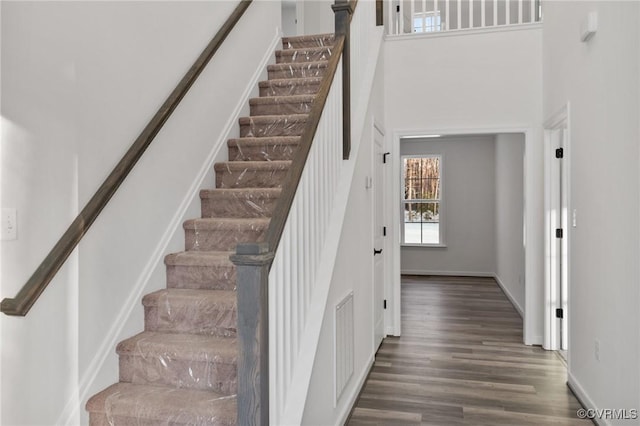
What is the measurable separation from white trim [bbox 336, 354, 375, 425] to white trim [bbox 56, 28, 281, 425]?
1.37 m

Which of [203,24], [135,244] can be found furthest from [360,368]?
[203,24]

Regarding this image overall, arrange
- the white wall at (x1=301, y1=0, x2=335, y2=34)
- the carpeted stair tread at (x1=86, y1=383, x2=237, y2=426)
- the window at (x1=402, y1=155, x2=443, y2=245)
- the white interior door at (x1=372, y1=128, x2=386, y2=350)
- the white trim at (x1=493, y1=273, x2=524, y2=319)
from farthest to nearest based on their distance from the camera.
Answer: the window at (x1=402, y1=155, x2=443, y2=245) → the white wall at (x1=301, y1=0, x2=335, y2=34) → the white trim at (x1=493, y1=273, x2=524, y2=319) → the white interior door at (x1=372, y1=128, x2=386, y2=350) → the carpeted stair tread at (x1=86, y1=383, x2=237, y2=426)

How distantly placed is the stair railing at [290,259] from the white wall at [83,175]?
3.01ft

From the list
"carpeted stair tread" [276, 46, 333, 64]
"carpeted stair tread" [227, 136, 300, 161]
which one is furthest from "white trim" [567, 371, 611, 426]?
"carpeted stair tread" [276, 46, 333, 64]

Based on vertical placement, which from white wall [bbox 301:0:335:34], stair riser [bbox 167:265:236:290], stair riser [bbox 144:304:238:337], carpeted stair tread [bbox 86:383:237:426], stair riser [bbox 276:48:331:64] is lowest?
carpeted stair tread [bbox 86:383:237:426]

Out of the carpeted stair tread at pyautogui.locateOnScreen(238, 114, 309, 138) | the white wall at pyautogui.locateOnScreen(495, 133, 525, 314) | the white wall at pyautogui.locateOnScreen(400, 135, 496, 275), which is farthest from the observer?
the white wall at pyautogui.locateOnScreen(400, 135, 496, 275)

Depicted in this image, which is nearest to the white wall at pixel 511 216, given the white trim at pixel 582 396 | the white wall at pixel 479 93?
the white wall at pixel 479 93

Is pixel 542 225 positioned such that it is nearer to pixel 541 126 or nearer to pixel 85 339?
pixel 541 126

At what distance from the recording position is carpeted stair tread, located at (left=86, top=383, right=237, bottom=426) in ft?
6.41

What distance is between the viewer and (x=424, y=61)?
4879mm

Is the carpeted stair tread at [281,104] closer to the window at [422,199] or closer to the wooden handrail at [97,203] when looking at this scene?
the wooden handrail at [97,203]

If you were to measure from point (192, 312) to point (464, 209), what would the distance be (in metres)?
7.12

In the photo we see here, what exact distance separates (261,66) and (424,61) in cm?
171

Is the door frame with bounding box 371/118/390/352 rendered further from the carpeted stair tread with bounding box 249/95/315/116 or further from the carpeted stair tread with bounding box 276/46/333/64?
the carpeted stair tread with bounding box 276/46/333/64
